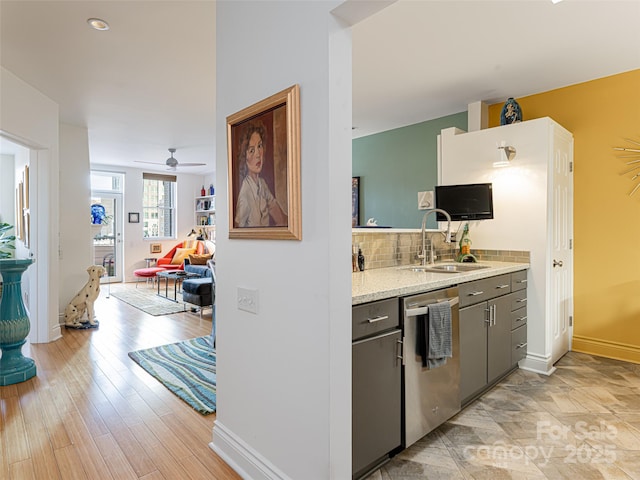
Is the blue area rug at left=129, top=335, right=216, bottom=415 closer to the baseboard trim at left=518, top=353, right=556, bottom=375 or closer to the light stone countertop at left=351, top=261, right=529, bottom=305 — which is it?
the light stone countertop at left=351, top=261, right=529, bottom=305

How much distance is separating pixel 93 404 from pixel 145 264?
6652 millimetres

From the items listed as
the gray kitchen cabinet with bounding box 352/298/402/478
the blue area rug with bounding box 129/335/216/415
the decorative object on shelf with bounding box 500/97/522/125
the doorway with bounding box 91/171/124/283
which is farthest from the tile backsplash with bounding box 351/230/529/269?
the doorway with bounding box 91/171/124/283

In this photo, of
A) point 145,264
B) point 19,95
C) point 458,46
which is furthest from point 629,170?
point 145,264

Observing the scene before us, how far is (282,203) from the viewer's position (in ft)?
5.29

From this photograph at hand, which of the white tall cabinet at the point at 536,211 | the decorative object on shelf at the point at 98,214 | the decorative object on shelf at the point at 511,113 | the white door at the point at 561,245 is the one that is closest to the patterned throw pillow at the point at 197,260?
the decorative object on shelf at the point at 98,214

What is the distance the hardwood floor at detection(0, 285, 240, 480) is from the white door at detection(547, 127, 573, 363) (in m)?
3.10

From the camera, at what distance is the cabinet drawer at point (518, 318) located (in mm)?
3008

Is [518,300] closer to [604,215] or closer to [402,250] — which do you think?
[402,250]

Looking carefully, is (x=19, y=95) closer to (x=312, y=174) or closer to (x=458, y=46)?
(x=312, y=174)

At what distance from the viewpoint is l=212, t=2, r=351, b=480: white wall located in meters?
1.43

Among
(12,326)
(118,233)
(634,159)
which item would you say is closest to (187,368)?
(12,326)

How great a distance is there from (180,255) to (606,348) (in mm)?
7583

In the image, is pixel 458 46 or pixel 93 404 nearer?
pixel 93 404

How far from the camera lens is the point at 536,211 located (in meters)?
3.28
